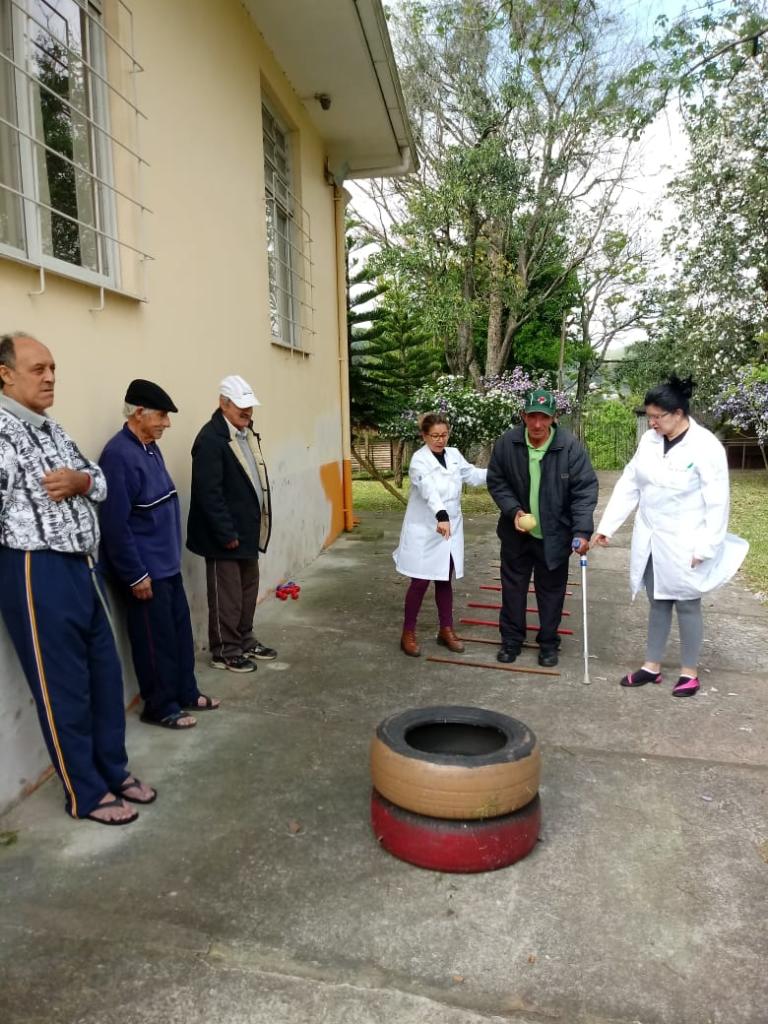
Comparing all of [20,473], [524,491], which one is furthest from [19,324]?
[524,491]

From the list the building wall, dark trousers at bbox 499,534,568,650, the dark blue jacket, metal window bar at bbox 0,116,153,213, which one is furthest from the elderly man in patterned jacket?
dark trousers at bbox 499,534,568,650

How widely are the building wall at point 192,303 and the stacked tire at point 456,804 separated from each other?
1.55 metres

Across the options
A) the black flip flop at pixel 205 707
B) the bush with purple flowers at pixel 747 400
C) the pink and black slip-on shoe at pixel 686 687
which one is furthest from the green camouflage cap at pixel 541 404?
the bush with purple flowers at pixel 747 400

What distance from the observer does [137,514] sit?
3682mm

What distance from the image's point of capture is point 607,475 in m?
18.6

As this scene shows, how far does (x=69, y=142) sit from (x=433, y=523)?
9.80ft

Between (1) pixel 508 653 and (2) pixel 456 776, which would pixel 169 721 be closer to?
(2) pixel 456 776

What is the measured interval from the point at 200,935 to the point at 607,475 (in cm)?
1744

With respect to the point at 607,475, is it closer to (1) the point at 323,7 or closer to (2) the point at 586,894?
(1) the point at 323,7

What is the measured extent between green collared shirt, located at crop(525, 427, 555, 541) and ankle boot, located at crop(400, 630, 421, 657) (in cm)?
109

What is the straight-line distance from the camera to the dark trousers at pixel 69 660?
278 centimetres

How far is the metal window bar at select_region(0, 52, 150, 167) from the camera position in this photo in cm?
314

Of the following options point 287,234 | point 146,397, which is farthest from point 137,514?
point 287,234

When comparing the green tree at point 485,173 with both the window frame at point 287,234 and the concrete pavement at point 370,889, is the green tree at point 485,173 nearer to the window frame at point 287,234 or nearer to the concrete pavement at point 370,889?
the window frame at point 287,234
